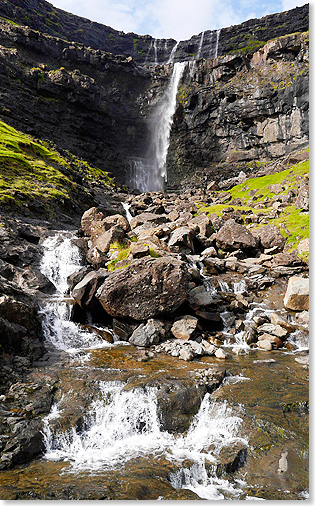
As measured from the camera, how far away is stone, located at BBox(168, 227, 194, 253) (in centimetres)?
2821

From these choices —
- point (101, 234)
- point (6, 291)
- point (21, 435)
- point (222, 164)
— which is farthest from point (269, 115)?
point (21, 435)

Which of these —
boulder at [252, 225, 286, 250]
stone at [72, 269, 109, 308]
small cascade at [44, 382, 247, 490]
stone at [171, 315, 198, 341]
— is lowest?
small cascade at [44, 382, 247, 490]

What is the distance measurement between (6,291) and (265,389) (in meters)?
15.0

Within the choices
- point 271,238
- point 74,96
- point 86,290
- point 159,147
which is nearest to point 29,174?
point 86,290

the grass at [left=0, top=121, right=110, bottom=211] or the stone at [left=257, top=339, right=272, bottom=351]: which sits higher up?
the grass at [left=0, top=121, right=110, bottom=211]

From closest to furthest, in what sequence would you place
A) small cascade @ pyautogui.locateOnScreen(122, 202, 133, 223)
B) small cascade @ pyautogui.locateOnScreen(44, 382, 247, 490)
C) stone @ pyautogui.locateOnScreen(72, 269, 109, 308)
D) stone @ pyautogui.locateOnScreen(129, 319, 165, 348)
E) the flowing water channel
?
the flowing water channel → small cascade @ pyautogui.locateOnScreen(44, 382, 247, 490) → stone @ pyautogui.locateOnScreen(129, 319, 165, 348) → stone @ pyautogui.locateOnScreen(72, 269, 109, 308) → small cascade @ pyautogui.locateOnScreen(122, 202, 133, 223)

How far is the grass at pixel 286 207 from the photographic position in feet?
102

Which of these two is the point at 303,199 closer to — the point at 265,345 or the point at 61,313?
the point at 265,345

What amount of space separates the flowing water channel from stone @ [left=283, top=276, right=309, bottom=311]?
16.8 feet

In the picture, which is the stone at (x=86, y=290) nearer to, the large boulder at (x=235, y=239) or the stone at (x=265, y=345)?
the stone at (x=265, y=345)

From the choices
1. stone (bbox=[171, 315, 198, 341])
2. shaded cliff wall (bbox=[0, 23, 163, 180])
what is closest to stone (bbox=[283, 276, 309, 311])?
stone (bbox=[171, 315, 198, 341])

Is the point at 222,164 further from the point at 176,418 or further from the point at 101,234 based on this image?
the point at 176,418

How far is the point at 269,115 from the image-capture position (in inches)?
2881

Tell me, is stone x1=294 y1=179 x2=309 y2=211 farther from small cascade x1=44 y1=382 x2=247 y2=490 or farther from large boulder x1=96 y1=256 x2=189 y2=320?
small cascade x1=44 y1=382 x2=247 y2=490
